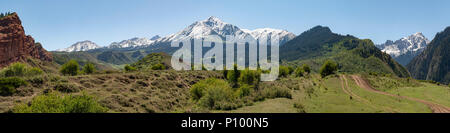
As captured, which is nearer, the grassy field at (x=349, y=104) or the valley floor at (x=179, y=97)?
the grassy field at (x=349, y=104)

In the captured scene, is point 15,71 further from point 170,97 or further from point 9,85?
point 170,97

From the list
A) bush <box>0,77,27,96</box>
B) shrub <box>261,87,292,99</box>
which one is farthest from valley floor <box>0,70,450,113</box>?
shrub <box>261,87,292,99</box>

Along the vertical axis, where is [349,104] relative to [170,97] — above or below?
above

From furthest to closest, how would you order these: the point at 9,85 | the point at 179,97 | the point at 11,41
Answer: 1. the point at 11,41
2. the point at 179,97
3. the point at 9,85

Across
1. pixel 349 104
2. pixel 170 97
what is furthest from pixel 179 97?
pixel 349 104

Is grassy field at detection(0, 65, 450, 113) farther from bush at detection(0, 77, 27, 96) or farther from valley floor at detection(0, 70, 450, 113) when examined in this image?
bush at detection(0, 77, 27, 96)

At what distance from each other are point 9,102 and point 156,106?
19257 mm

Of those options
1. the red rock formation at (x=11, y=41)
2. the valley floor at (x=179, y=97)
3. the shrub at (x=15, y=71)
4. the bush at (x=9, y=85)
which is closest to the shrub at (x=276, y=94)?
the valley floor at (x=179, y=97)

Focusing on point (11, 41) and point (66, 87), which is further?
point (11, 41)

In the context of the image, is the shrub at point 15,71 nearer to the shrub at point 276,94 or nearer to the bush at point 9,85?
the bush at point 9,85

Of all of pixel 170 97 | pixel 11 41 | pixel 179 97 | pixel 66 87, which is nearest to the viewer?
pixel 66 87

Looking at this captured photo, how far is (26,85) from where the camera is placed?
3438 centimetres
